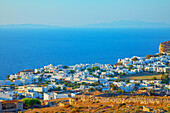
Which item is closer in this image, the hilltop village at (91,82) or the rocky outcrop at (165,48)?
the hilltop village at (91,82)

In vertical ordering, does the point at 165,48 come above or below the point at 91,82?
above

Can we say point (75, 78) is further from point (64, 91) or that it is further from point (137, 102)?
point (137, 102)

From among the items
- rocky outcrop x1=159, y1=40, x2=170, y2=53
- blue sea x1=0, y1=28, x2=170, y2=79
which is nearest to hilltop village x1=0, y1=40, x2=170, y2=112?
rocky outcrop x1=159, y1=40, x2=170, y2=53

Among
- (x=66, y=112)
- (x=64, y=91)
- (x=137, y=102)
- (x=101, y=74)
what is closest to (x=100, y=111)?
(x=66, y=112)

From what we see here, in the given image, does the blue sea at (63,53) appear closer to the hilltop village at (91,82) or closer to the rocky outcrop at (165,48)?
the hilltop village at (91,82)

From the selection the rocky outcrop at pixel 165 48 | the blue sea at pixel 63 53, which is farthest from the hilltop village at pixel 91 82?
the blue sea at pixel 63 53

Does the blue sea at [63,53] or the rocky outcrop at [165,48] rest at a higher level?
the rocky outcrop at [165,48]

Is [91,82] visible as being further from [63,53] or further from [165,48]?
[63,53]

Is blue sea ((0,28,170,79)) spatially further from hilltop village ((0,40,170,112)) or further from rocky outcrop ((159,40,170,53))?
rocky outcrop ((159,40,170,53))

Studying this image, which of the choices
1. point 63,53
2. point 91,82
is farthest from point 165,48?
point 63,53

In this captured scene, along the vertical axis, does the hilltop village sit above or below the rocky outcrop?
below

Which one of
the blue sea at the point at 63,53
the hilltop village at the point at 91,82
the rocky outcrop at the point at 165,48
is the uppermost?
the rocky outcrop at the point at 165,48
